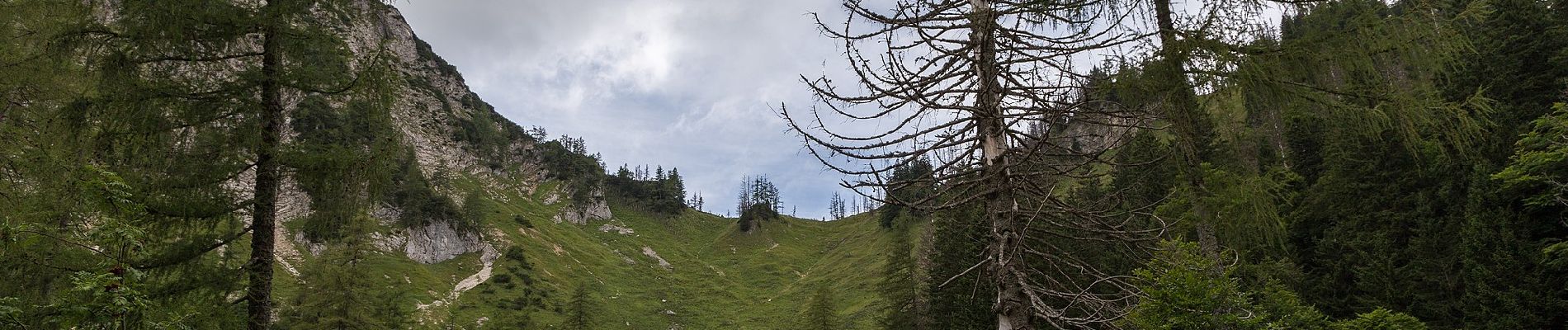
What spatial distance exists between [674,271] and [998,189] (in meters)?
97.2

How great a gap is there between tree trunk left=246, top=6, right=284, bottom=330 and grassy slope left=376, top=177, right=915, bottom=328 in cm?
3516

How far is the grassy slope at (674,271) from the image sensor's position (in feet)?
218

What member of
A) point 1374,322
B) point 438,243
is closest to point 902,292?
point 1374,322

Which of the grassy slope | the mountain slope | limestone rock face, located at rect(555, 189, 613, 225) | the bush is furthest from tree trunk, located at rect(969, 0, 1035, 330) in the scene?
limestone rock face, located at rect(555, 189, 613, 225)

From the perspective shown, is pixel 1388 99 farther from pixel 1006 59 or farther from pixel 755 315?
pixel 755 315

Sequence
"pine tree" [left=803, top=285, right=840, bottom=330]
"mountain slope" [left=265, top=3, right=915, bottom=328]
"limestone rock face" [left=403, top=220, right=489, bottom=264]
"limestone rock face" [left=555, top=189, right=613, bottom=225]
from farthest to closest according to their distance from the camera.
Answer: "limestone rock face" [left=555, top=189, right=613, bottom=225]
"limestone rock face" [left=403, top=220, right=489, bottom=264]
"mountain slope" [left=265, top=3, right=915, bottom=328]
"pine tree" [left=803, top=285, right=840, bottom=330]

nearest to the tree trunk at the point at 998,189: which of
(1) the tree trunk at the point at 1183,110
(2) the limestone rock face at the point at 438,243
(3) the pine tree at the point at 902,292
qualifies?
(1) the tree trunk at the point at 1183,110

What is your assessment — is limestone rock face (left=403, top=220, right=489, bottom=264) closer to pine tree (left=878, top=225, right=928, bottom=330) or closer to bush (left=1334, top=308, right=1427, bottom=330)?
pine tree (left=878, top=225, right=928, bottom=330)

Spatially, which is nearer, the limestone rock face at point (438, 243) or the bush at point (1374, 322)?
the bush at point (1374, 322)

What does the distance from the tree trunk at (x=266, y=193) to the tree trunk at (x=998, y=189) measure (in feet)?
27.4

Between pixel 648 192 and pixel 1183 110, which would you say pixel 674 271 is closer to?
pixel 648 192

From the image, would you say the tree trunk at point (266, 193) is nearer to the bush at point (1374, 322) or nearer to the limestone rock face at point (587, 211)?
the bush at point (1374, 322)

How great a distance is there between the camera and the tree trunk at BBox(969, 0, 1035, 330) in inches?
163

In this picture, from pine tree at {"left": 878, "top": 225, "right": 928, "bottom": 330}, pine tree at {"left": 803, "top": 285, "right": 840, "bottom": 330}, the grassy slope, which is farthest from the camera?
the grassy slope
